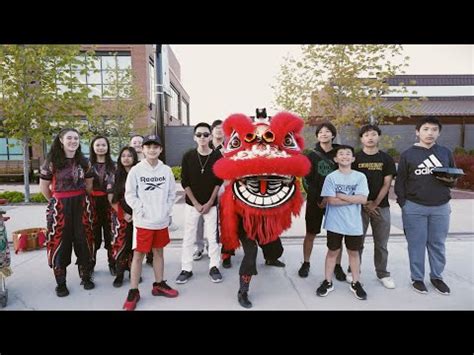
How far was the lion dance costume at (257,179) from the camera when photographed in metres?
2.56

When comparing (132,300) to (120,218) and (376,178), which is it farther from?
(376,178)

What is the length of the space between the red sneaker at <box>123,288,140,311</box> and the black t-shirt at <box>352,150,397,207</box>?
2.68 meters

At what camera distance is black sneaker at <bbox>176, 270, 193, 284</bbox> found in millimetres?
3338

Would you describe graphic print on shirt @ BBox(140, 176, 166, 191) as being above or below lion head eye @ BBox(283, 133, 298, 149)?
below

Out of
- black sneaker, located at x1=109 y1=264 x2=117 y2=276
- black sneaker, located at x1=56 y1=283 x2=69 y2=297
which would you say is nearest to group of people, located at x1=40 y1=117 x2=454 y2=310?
black sneaker, located at x1=56 y1=283 x2=69 y2=297

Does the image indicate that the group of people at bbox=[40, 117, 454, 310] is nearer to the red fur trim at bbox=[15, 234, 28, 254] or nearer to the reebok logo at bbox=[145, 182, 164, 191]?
the reebok logo at bbox=[145, 182, 164, 191]

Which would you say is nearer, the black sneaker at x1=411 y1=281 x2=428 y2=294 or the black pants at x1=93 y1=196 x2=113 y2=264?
the black sneaker at x1=411 y1=281 x2=428 y2=294

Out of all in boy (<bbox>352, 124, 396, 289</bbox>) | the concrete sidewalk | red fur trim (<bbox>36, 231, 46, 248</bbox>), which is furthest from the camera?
red fur trim (<bbox>36, 231, 46, 248</bbox>)

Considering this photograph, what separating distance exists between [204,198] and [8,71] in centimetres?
705

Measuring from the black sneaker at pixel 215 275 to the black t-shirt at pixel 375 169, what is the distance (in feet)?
6.46

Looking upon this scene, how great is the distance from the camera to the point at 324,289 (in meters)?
3.04

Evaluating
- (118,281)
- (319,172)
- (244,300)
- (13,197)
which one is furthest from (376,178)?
(13,197)

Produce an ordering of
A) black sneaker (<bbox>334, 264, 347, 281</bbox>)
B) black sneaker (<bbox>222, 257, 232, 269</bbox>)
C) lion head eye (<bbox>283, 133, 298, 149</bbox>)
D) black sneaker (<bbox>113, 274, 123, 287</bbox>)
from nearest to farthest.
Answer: lion head eye (<bbox>283, 133, 298, 149</bbox>), black sneaker (<bbox>113, 274, 123, 287</bbox>), black sneaker (<bbox>334, 264, 347, 281</bbox>), black sneaker (<bbox>222, 257, 232, 269</bbox>)
